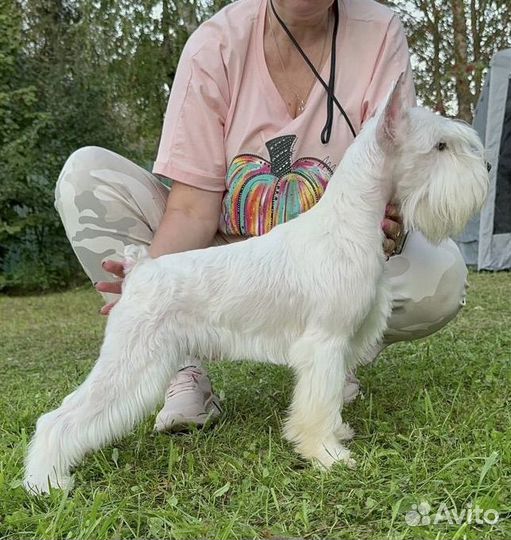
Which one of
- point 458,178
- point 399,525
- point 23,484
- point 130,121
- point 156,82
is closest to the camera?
point 399,525

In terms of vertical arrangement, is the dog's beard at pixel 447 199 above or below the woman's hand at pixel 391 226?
above

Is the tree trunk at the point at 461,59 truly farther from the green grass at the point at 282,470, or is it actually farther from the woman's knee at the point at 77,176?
the woman's knee at the point at 77,176

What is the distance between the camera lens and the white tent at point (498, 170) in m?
8.03

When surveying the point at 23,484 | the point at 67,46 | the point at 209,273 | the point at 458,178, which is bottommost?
the point at 23,484

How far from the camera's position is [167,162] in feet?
8.95

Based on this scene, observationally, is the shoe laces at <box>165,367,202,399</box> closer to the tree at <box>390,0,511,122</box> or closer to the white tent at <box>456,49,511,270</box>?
the white tent at <box>456,49,511,270</box>

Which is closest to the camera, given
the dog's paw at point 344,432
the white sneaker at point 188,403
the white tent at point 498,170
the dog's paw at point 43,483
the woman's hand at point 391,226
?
the dog's paw at point 43,483

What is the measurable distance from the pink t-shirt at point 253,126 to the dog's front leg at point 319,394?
0.73 meters

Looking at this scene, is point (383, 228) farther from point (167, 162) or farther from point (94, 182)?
point (94, 182)

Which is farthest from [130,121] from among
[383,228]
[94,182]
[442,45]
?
[383,228]

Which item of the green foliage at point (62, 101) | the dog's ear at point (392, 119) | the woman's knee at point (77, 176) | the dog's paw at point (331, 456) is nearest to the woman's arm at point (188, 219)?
the woman's knee at point (77, 176)

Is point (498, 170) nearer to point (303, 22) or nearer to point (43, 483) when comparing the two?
point (303, 22)

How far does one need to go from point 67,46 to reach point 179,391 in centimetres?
1074

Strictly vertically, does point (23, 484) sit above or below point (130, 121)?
below
